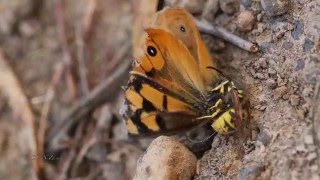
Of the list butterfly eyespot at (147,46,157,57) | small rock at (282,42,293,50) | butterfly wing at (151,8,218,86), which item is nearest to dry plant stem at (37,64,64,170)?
butterfly wing at (151,8,218,86)

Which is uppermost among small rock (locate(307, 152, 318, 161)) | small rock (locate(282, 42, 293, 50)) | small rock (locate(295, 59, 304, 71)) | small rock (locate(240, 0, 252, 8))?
small rock (locate(240, 0, 252, 8))

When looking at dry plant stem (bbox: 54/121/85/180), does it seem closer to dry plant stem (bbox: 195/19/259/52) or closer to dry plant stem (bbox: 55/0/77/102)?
dry plant stem (bbox: 55/0/77/102)

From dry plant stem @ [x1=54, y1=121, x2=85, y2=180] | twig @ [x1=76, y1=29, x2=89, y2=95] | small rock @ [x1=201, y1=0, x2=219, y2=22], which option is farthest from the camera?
twig @ [x1=76, y1=29, x2=89, y2=95]

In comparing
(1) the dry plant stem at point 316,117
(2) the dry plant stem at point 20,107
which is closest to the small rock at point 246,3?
(1) the dry plant stem at point 316,117

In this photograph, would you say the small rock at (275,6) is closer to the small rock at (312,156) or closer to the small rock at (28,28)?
the small rock at (312,156)

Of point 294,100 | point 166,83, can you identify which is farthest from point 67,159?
point 294,100

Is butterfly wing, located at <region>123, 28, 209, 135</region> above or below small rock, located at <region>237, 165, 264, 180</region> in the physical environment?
above
